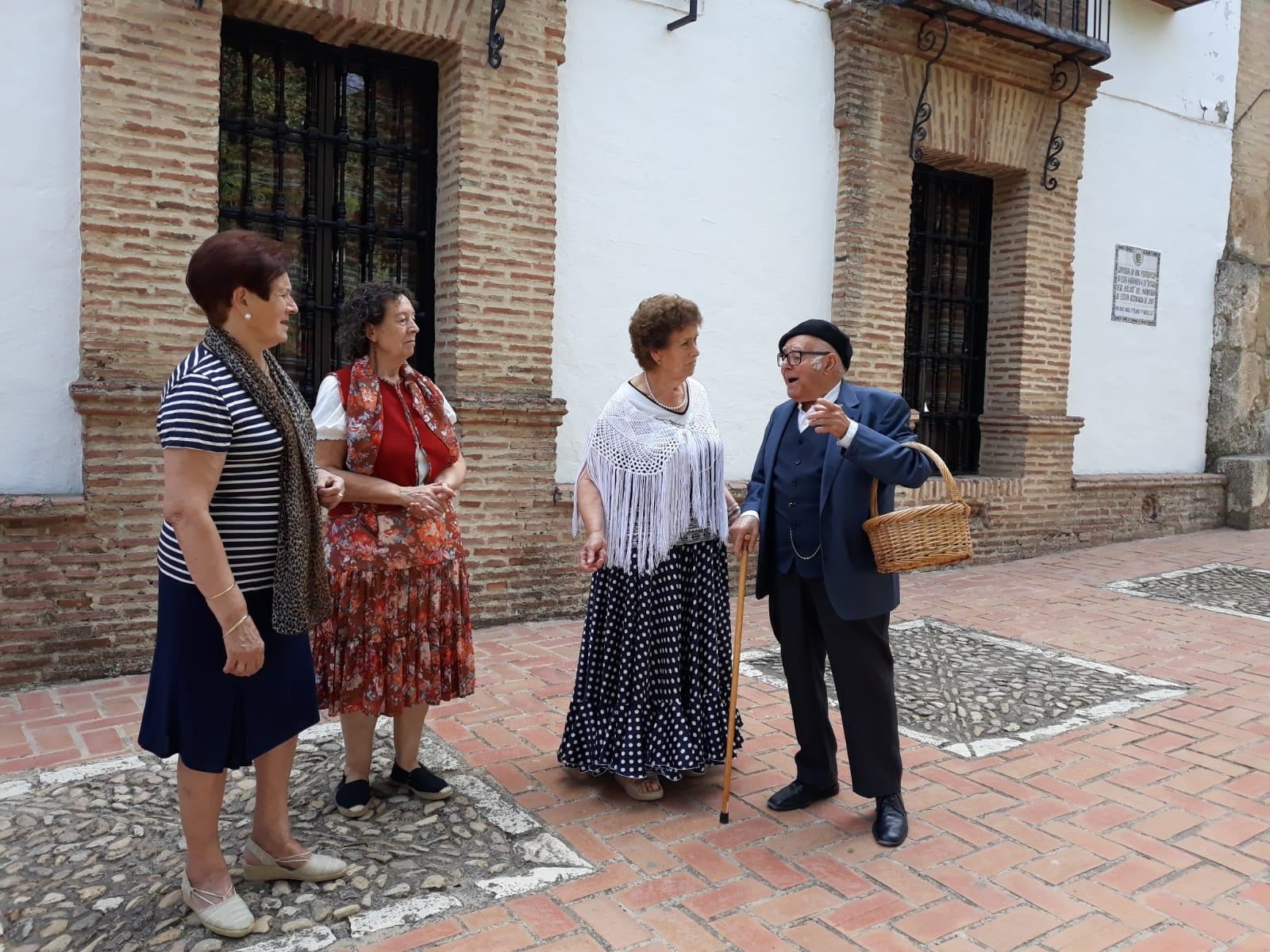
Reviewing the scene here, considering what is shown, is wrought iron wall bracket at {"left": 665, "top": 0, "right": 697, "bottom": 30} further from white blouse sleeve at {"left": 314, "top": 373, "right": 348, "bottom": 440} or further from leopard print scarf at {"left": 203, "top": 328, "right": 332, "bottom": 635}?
leopard print scarf at {"left": 203, "top": 328, "right": 332, "bottom": 635}

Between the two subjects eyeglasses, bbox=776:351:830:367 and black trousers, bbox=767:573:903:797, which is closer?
eyeglasses, bbox=776:351:830:367

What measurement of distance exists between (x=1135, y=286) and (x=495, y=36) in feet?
21.7

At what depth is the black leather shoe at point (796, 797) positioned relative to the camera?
11.3ft

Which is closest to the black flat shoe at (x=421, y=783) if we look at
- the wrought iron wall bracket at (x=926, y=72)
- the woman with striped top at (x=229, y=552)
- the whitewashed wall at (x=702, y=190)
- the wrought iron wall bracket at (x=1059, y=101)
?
the woman with striped top at (x=229, y=552)

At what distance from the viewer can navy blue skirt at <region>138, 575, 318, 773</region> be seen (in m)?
2.49

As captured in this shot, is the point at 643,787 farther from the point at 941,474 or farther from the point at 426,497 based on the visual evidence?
the point at 941,474

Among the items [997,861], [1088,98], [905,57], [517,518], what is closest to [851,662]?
[997,861]

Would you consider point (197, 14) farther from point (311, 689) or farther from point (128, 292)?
point (311, 689)

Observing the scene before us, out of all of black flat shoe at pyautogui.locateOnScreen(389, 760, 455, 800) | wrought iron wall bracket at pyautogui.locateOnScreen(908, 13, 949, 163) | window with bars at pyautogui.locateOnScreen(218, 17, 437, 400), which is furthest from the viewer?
wrought iron wall bracket at pyautogui.locateOnScreen(908, 13, 949, 163)

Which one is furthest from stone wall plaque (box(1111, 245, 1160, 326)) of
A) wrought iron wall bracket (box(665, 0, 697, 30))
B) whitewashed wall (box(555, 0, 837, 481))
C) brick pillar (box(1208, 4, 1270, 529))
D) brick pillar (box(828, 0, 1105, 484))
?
wrought iron wall bracket (box(665, 0, 697, 30))

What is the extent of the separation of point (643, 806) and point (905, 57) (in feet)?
20.4

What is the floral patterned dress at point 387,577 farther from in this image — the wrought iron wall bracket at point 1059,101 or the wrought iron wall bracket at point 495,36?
the wrought iron wall bracket at point 1059,101

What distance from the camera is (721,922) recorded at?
2.72 metres

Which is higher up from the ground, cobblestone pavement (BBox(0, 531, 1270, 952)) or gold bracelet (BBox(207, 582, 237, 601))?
gold bracelet (BBox(207, 582, 237, 601))
